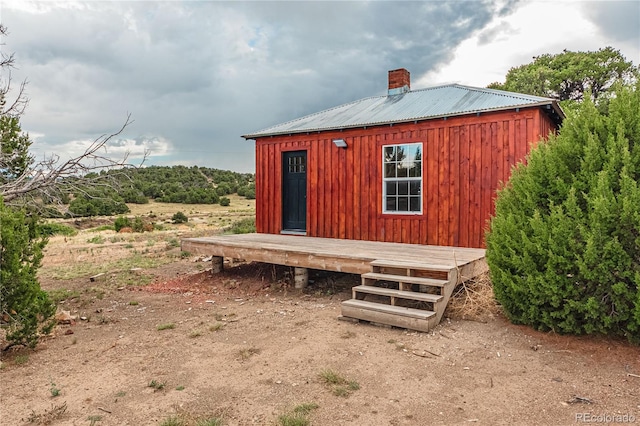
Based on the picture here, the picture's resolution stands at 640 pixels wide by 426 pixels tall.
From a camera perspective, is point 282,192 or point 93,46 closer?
point 93,46

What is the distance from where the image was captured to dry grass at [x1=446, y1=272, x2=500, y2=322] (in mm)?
4801

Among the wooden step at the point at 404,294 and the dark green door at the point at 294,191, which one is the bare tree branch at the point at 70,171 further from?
the dark green door at the point at 294,191

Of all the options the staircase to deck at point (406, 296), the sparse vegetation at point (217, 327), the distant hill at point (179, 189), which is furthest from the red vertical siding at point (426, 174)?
the distant hill at point (179, 189)

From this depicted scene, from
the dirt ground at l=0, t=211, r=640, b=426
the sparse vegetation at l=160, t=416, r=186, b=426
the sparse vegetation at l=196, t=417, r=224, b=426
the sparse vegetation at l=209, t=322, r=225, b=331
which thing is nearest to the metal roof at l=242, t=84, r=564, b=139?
the dirt ground at l=0, t=211, r=640, b=426

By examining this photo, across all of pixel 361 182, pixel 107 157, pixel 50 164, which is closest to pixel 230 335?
pixel 107 157

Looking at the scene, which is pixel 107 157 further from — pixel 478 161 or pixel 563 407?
pixel 478 161

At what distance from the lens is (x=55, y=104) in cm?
649

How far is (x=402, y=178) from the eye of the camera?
26.3ft

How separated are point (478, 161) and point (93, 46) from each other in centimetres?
691

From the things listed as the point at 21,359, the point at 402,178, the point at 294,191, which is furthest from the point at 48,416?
the point at 294,191

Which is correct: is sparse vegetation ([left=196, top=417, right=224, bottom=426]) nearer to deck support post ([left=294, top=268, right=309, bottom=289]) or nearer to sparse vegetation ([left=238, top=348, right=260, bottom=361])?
sparse vegetation ([left=238, top=348, right=260, bottom=361])

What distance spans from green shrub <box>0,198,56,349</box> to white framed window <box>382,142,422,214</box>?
5.90 meters

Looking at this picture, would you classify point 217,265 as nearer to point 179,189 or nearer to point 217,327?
point 217,327

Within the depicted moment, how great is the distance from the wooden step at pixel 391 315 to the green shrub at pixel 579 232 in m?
0.84
